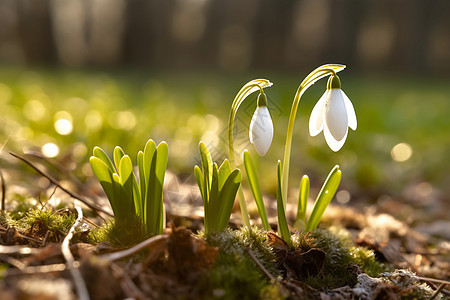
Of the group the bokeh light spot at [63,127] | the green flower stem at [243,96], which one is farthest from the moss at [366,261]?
the bokeh light spot at [63,127]

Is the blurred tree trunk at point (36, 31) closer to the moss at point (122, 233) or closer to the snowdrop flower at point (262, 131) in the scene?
the moss at point (122, 233)

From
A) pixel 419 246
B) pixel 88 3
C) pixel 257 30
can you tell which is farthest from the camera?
pixel 88 3

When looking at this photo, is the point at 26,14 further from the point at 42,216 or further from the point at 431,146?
the point at 42,216

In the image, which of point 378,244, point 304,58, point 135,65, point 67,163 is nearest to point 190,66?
point 135,65

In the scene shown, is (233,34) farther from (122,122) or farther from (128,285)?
(128,285)

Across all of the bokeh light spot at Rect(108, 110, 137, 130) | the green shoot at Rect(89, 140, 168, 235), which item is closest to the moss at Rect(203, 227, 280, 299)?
the green shoot at Rect(89, 140, 168, 235)

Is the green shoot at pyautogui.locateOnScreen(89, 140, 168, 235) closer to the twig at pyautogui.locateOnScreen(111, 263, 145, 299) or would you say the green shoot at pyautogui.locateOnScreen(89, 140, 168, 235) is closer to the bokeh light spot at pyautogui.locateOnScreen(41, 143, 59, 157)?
the twig at pyautogui.locateOnScreen(111, 263, 145, 299)

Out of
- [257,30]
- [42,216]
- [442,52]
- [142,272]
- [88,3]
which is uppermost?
[88,3]
